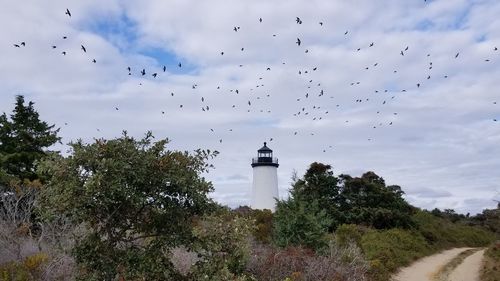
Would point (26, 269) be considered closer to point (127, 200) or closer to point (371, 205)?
point (127, 200)

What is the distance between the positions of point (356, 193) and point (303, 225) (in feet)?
47.0

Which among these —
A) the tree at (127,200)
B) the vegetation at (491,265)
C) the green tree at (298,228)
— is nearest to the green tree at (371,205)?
the vegetation at (491,265)

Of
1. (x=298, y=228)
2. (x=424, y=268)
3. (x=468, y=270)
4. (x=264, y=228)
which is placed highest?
(x=264, y=228)

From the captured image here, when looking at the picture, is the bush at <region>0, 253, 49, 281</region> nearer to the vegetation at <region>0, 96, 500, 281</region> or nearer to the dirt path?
the vegetation at <region>0, 96, 500, 281</region>

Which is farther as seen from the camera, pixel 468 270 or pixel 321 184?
pixel 321 184

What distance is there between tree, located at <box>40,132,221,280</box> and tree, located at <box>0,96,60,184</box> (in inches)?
622

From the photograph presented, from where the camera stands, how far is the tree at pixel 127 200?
21.6 ft

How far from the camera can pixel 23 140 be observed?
24.0 metres

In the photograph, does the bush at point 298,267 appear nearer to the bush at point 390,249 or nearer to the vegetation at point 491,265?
the bush at point 390,249

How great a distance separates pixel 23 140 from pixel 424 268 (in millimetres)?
18872

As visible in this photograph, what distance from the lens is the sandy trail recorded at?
1969 centimetres

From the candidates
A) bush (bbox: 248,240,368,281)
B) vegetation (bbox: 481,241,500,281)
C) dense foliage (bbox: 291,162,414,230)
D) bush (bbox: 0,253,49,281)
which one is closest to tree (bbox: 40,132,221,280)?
bush (bbox: 0,253,49,281)

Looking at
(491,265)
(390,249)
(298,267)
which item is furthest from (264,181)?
(298,267)

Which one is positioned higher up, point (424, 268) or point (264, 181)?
point (264, 181)
